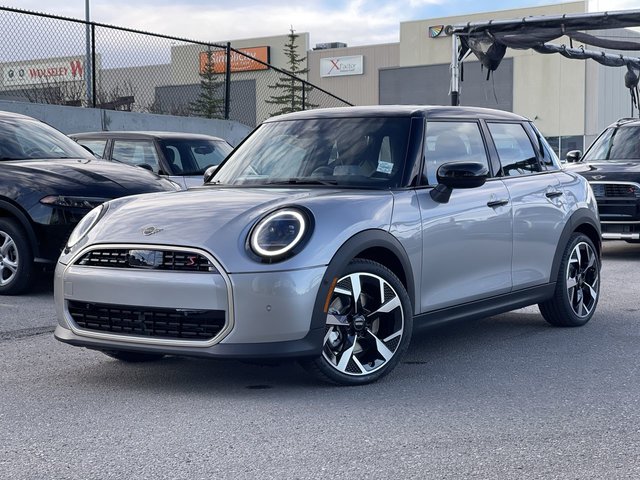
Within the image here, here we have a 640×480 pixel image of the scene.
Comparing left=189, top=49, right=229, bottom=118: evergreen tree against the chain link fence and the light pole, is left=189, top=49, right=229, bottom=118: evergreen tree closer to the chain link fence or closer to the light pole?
the chain link fence

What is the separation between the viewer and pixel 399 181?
19.7 feet

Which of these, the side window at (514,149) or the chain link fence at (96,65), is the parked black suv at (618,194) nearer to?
the side window at (514,149)

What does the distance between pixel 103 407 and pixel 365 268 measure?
1.49m

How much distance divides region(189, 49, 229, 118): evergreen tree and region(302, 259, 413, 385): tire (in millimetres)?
17101

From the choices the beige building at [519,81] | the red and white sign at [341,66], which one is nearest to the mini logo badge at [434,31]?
the beige building at [519,81]

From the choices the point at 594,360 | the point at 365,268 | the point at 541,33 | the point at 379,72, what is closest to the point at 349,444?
the point at 365,268

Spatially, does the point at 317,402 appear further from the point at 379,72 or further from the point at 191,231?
the point at 379,72

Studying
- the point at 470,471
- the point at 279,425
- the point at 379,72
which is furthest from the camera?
the point at 379,72

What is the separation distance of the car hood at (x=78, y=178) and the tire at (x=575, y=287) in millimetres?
3661

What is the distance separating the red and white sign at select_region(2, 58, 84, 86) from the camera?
59.6ft

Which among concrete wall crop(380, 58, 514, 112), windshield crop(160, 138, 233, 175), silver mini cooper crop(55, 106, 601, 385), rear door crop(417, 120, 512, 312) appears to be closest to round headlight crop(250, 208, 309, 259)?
silver mini cooper crop(55, 106, 601, 385)

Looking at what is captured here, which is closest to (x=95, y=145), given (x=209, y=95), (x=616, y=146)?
(x=616, y=146)

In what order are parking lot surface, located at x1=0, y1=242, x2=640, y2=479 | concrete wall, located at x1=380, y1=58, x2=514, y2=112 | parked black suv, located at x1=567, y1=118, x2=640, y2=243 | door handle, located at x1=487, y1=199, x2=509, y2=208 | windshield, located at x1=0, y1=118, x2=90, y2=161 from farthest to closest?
concrete wall, located at x1=380, y1=58, x2=514, y2=112 → parked black suv, located at x1=567, y1=118, x2=640, y2=243 → windshield, located at x1=0, y1=118, x2=90, y2=161 → door handle, located at x1=487, y1=199, x2=509, y2=208 → parking lot surface, located at x1=0, y1=242, x2=640, y2=479

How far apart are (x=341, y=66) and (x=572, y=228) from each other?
72.0 m
